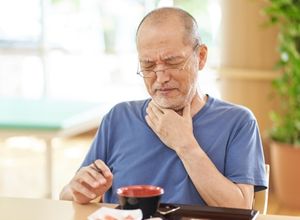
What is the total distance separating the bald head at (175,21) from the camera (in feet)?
6.55

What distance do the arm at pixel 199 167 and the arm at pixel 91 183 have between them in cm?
24

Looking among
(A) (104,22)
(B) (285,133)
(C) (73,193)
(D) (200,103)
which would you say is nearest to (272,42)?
(B) (285,133)

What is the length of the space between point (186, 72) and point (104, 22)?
468 centimetres

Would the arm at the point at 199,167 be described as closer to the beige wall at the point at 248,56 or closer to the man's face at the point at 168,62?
the man's face at the point at 168,62

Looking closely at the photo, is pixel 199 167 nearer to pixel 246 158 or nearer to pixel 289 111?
pixel 246 158

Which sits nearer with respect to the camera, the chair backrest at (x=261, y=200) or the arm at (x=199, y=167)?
the arm at (x=199, y=167)

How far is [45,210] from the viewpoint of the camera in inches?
71.4

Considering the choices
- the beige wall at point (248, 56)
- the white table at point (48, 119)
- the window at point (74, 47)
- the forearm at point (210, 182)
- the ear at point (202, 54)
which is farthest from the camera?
the window at point (74, 47)

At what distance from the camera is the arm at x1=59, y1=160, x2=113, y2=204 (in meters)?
1.84

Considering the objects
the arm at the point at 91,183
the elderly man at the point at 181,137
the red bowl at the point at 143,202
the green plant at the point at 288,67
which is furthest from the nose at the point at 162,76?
the green plant at the point at 288,67

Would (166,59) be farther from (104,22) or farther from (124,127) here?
(104,22)

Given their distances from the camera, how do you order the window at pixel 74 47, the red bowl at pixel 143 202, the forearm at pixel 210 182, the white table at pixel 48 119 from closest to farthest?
the red bowl at pixel 143 202
the forearm at pixel 210 182
the white table at pixel 48 119
the window at pixel 74 47

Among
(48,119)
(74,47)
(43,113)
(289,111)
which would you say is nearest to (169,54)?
(48,119)

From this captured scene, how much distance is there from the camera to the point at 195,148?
6.31 ft
